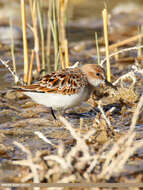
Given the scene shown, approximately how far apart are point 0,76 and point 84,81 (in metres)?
3.24

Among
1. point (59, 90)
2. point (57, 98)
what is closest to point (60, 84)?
point (59, 90)

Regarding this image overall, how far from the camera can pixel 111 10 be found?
15.8 m

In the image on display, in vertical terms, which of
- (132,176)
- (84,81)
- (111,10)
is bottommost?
(132,176)

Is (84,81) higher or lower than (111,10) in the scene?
lower

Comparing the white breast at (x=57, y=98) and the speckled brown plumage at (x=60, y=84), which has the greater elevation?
the speckled brown plumage at (x=60, y=84)

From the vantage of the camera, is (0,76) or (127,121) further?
(0,76)

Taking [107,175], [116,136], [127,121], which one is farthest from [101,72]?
[107,175]

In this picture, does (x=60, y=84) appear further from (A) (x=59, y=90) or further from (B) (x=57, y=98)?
(B) (x=57, y=98)

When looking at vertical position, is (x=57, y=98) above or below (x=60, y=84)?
below

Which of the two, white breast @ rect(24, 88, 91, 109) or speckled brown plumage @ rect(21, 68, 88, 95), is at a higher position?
speckled brown plumage @ rect(21, 68, 88, 95)

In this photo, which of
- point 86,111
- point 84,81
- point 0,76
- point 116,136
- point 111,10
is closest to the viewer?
point 116,136

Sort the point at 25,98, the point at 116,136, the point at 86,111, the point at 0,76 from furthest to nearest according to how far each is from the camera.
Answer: the point at 0,76 → the point at 25,98 → the point at 86,111 → the point at 116,136

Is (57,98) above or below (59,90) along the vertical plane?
below

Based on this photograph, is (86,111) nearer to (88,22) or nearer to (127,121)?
(127,121)
